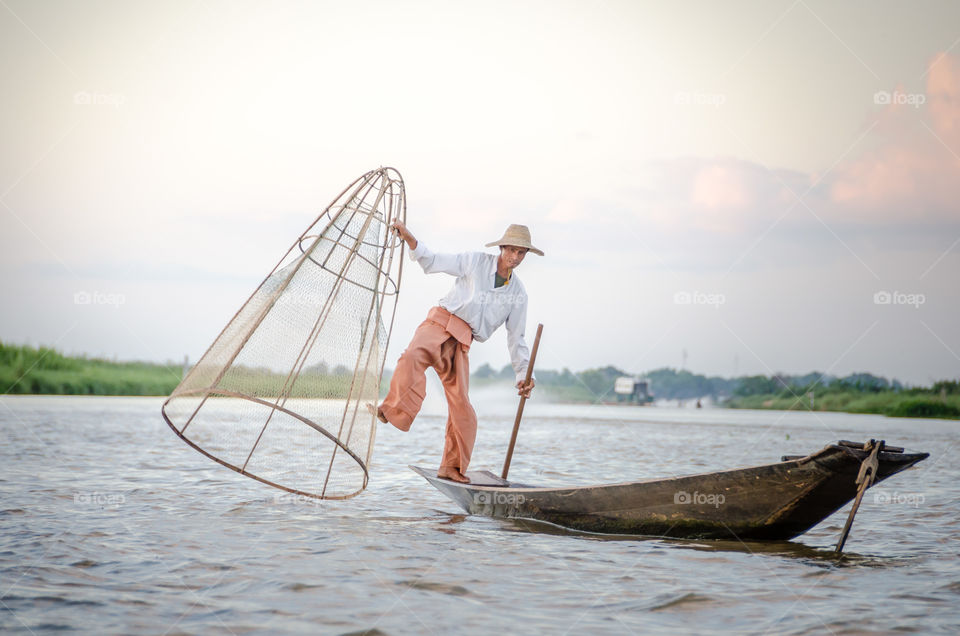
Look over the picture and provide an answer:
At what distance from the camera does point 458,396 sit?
5695 millimetres

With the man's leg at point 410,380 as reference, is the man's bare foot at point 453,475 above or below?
below

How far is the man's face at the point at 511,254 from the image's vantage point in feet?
18.2

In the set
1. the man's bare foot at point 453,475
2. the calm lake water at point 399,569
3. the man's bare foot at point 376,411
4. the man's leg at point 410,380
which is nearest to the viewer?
the calm lake water at point 399,569

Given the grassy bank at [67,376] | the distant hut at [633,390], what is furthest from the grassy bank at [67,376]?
the distant hut at [633,390]

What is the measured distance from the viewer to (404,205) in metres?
5.54

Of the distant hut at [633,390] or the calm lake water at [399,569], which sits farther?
the distant hut at [633,390]

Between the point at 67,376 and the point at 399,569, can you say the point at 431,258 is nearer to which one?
the point at 399,569

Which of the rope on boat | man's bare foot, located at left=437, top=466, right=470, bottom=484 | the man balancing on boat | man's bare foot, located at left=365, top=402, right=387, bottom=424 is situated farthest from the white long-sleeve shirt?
the rope on boat

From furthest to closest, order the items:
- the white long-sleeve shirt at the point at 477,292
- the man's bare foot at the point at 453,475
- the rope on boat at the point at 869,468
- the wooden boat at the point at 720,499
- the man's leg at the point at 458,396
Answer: the man's bare foot at the point at 453,475
the man's leg at the point at 458,396
the white long-sleeve shirt at the point at 477,292
the wooden boat at the point at 720,499
the rope on boat at the point at 869,468

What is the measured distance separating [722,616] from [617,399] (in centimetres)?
5379

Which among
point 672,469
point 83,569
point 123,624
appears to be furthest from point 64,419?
point 123,624

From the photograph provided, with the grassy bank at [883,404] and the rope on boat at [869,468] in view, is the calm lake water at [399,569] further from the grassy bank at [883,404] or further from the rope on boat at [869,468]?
the grassy bank at [883,404]

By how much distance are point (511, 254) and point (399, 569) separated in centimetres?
238

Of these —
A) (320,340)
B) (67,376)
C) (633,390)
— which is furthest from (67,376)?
(633,390)
